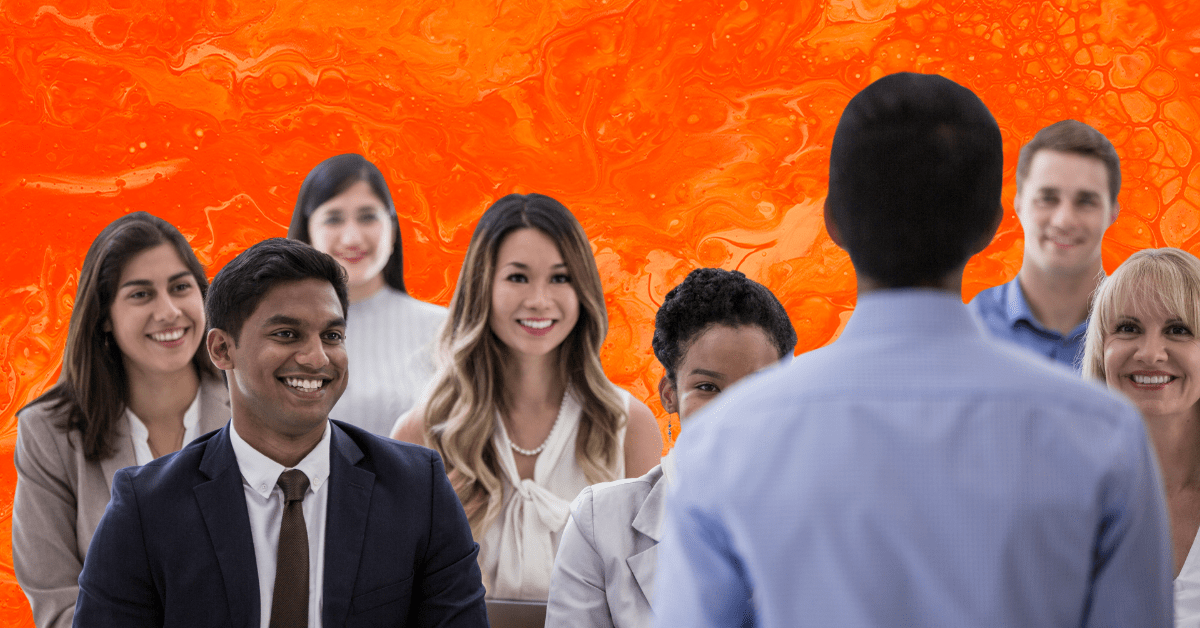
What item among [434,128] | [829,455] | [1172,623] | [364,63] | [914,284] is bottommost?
[1172,623]

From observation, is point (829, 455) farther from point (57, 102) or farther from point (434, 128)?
point (57, 102)

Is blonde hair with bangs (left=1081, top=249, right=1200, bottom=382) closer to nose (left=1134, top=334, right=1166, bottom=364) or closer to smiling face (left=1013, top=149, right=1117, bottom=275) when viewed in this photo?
nose (left=1134, top=334, right=1166, bottom=364)

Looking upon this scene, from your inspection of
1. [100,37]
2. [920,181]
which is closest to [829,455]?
[920,181]

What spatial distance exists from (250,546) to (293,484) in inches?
5.4

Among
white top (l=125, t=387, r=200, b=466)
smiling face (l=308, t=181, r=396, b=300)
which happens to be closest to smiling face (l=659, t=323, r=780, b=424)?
white top (l=125, t=387, r=200, b=466)

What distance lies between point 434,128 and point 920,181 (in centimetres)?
390

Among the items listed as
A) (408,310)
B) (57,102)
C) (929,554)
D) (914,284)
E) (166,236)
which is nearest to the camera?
(929,554)

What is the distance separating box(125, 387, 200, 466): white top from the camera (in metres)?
2.88

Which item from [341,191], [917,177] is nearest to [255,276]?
[917,177]

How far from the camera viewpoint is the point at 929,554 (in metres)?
0.86

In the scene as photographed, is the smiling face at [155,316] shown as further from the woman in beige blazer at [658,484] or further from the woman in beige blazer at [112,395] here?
the woman in beige blazer at [658,484]

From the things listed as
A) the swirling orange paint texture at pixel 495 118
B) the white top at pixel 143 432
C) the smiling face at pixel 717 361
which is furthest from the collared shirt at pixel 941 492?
the swirling orange paint texture at pixel 495 118

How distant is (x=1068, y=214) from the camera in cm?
334

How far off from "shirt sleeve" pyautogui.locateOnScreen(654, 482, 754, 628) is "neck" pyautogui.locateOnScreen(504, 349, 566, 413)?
2174 millimetres
